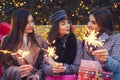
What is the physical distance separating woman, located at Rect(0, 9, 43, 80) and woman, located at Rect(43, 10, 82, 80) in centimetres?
13

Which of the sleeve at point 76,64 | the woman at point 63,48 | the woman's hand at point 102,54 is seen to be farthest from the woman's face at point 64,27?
the woman's hand at point 102,54

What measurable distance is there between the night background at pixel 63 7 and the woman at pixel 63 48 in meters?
2.51

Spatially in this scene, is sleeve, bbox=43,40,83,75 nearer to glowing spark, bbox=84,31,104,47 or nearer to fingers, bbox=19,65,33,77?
fingers, bbox=19,65,33,77

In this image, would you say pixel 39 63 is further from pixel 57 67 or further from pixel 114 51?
pixel 114 51

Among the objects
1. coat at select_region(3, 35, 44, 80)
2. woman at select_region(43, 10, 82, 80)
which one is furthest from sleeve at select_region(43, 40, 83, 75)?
coat at select_region(3, 35, 44, 80)

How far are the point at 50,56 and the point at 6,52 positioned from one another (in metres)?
0.42

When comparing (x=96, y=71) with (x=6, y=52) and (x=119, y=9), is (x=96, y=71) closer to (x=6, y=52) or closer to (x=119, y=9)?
(x=6, y=52)

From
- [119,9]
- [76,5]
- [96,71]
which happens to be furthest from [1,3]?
[96,71]

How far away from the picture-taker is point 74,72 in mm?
4406

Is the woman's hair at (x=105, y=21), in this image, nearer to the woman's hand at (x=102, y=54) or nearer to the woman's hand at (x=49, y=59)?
the woman's hand at (x=102, y=54)

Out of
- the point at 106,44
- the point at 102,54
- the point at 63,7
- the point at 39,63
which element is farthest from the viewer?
the point at 63,7

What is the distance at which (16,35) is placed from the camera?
4.52 m

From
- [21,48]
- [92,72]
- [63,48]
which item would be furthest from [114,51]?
[21,48]

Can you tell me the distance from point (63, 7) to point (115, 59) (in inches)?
128
